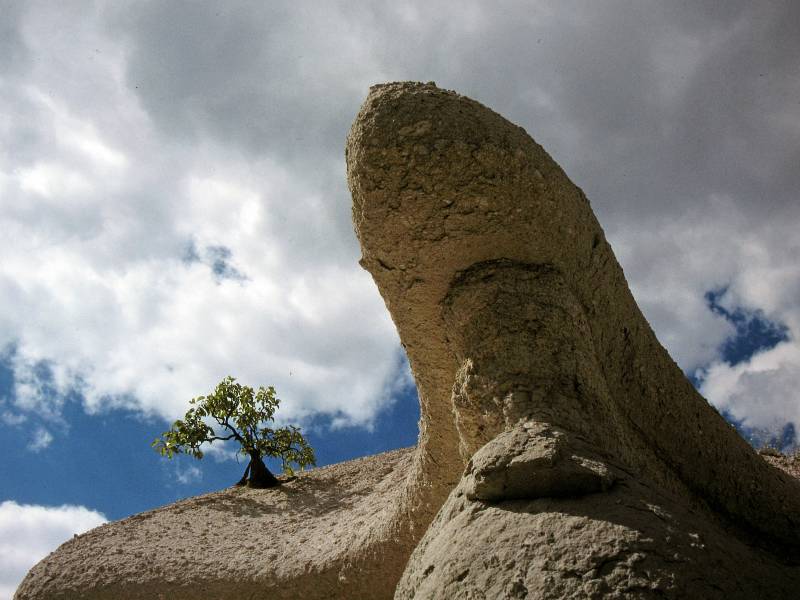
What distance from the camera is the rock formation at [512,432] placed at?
1592mm

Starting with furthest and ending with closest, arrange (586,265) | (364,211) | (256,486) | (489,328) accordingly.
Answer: (256,486)
(586,265)
(364,211)
(489,328)

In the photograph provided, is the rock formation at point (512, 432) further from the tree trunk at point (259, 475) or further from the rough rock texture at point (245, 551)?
the tree trunk at point (259, 475)

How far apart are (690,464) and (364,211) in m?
1.94

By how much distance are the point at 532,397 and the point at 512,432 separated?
32cm

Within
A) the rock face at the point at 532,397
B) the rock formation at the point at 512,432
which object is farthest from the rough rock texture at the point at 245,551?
the rock face at the point at 532,397

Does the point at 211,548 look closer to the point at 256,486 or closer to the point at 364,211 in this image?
the point at 256,486

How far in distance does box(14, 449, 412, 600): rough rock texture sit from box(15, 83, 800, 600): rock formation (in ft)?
0.06

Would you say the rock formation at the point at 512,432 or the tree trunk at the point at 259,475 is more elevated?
the tree trunk at the point at 259,475

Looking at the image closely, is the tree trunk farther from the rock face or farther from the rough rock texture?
the rock face

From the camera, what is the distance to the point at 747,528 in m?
3.25

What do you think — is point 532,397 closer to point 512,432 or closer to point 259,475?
point 512,432

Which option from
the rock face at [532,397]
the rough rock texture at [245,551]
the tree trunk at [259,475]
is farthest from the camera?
the tree trunk at [259,475]

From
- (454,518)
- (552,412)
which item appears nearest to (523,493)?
(454,518)

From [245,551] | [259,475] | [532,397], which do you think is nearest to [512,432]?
[532,397]
